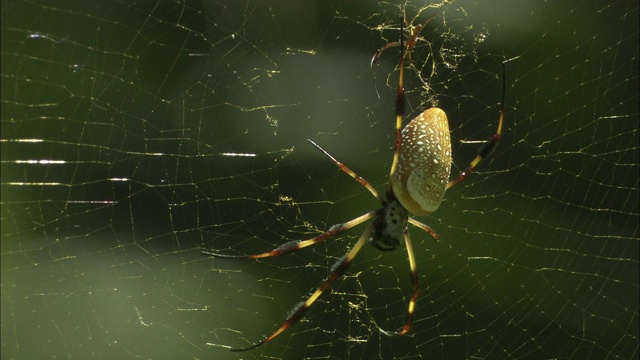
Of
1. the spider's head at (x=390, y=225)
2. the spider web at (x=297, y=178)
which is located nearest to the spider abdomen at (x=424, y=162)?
the spider's head at (x=390, y=225)

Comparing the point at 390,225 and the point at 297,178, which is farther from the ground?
the point at 390,225

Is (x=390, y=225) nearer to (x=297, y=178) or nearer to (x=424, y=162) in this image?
(x=424, y=162)

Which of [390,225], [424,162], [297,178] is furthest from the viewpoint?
[297,178]

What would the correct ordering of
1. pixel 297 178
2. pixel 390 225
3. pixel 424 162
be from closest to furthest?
pixel 424 162
pixel 390 225
pixel 297 178

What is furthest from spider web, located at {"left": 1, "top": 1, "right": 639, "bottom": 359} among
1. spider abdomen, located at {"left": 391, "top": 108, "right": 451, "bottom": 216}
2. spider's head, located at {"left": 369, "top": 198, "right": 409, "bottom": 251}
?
spider abdomen, located at {"left": 391, "top": 108, "right": 451, "bottom": 216}

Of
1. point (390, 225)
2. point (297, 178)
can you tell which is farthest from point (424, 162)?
point (297, 178)

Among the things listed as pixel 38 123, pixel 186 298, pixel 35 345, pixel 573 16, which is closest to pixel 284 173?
pixel 186 298

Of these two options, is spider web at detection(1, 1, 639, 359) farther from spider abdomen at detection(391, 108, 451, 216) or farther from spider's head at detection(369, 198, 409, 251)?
spider abdomen at detection(391, 108, 451, 216)
